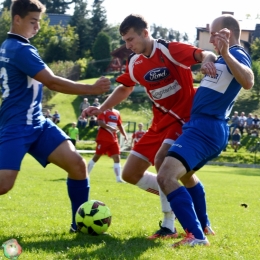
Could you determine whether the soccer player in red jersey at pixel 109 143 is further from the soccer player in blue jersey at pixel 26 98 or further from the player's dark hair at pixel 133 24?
the soccer player in blue jersey at pixel 26 98

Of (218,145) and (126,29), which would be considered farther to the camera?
(126,29)

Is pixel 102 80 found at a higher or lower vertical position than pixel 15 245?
higher

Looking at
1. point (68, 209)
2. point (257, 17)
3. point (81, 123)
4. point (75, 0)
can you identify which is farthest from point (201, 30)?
point (68, 209)

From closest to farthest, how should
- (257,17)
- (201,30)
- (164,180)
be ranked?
(164,180), (257,17), (201,30)

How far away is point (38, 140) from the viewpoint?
6.38 meters

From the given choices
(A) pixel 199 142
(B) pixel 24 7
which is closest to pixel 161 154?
(A) pixel 199 142

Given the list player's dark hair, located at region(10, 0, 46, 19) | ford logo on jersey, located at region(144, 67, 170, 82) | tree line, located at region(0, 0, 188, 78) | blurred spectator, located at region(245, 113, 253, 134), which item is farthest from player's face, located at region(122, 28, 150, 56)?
tree line, located at region(0, 0, 188, 78)

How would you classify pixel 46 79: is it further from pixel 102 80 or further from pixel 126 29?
pixel 126 29

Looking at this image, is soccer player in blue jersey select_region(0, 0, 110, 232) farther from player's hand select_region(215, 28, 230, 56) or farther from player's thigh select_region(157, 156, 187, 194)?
player's hand select_region(215, 28, 230, 56)

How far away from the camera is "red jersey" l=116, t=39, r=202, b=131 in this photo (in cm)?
694

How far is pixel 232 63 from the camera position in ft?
18.8

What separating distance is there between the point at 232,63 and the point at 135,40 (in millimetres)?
1533

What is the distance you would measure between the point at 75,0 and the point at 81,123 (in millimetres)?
78337

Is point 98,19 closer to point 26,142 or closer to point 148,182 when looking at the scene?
point 148,182
